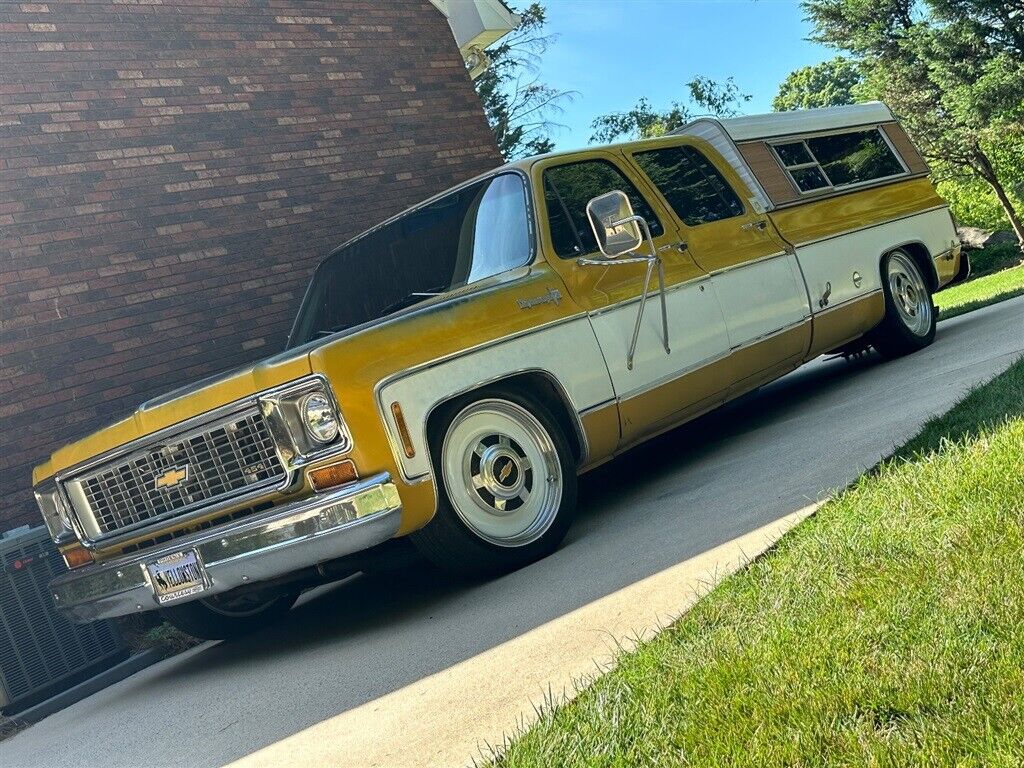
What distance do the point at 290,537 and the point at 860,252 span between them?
17.1 ft

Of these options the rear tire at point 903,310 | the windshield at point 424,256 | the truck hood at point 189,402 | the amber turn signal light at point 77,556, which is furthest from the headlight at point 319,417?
the rear tire at point 903,310

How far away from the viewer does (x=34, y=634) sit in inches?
252

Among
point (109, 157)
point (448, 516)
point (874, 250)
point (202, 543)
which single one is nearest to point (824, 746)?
point (448, 516)

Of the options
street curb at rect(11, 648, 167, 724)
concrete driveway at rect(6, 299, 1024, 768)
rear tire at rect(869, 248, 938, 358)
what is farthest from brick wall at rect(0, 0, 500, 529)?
rear tire at rect(869, 248, 938, 358)

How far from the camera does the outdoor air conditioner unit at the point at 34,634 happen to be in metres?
6.27

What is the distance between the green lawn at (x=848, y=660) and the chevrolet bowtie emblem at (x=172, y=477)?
2573 mm

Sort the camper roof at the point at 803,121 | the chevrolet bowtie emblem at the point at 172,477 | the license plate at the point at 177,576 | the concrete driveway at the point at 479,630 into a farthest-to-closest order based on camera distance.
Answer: the camper roof at the point at 803,121, the chevrolet bowtie emblem at the point at 172,477, the license plate at the point at 177,576, the concrete driveway at the point at 479,630

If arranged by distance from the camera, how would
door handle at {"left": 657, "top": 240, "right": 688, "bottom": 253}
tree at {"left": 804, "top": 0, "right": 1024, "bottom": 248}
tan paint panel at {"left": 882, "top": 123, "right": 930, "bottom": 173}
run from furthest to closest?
tree at {"left": 804, "top": 0, "right": 1024, "bottom": 248} < tan paint panel at {"left": 882, "top": 123, "right": 930, "bottom": 173} < door handle at {"left": 657, "top": 240, "right": 688, "bottom": 253}

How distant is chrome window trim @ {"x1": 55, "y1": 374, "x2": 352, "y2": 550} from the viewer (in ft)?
15.6

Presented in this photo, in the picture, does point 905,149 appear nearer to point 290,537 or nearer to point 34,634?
point 290,537

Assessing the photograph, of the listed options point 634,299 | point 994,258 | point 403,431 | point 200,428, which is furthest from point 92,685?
point 994,258

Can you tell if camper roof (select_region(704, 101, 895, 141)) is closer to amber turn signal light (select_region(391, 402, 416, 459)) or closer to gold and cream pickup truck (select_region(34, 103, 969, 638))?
gold and cream pickup truck (select_region(34, 103, 969, 638))

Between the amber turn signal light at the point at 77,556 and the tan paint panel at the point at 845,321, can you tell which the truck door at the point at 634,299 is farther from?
the amber turn signal light at the point at 77,556

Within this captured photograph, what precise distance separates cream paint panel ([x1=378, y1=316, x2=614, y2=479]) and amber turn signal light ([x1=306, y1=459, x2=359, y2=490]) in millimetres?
202
